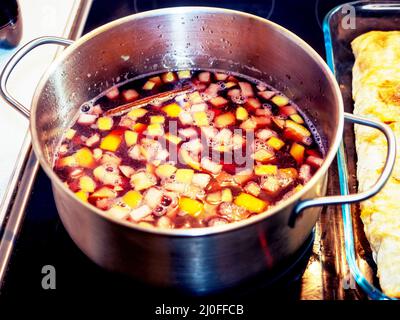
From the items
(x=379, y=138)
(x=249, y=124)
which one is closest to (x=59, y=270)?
(x=249, y=124)

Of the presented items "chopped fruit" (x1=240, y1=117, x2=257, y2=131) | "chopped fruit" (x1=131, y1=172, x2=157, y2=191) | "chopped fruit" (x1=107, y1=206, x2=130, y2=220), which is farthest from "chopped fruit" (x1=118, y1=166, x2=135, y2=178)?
"chopped fruit" (x1=240, y1=117, x2=257, y2=131)

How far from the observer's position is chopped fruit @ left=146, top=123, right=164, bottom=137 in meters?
1.43

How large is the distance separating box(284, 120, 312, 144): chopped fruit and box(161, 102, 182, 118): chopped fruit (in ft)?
1.02

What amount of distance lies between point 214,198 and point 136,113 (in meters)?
0.40

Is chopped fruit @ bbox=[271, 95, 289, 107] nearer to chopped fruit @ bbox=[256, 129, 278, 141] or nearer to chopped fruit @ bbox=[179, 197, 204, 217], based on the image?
chopped fruit @ bbox=[256, 129, 278, 141]

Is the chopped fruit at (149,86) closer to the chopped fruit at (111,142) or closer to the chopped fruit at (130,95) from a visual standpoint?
the chopped fruit at (130,95)

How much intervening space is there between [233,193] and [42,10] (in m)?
1.14

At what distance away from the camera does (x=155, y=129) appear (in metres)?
1.44

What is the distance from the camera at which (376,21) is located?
1.84m

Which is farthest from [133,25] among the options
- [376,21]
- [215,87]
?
[376,21]

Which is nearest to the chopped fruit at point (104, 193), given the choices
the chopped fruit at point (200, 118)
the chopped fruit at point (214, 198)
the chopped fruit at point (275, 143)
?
the chopped fruit at point (214, 198)

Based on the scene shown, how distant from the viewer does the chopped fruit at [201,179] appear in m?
1.28

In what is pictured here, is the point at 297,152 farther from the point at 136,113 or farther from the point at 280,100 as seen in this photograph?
the point at 136,113

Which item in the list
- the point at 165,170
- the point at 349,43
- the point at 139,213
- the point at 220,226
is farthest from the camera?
the point at 349,43
